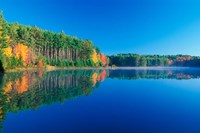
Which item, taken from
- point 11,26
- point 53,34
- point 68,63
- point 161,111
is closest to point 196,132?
point 161,111

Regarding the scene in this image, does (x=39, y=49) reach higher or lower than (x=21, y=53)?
higher

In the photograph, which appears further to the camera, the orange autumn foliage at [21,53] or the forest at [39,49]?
the orange autumn foliage at [21,53]

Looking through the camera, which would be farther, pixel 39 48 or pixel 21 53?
pixel 39 48

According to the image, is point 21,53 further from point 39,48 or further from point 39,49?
point 39,48

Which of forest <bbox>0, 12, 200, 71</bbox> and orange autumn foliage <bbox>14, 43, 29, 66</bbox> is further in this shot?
orange autumn foliage <bbox>14, 43, 29, 66</bbox>

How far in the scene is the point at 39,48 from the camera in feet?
323

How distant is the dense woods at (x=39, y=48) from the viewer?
58.3m

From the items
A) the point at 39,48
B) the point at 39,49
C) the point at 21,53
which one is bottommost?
the point at 21,53

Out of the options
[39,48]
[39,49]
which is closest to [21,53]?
[39,49]

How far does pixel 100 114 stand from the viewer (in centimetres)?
1524

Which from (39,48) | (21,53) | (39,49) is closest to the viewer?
(21,53)

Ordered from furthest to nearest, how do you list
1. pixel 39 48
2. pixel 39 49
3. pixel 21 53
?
pixel 39 48 → pixel 39 49 → pixel 21 53

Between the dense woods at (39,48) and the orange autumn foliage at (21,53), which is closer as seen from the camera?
the dense woods at (39,48)

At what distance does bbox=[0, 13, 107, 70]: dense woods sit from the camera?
5831cm
